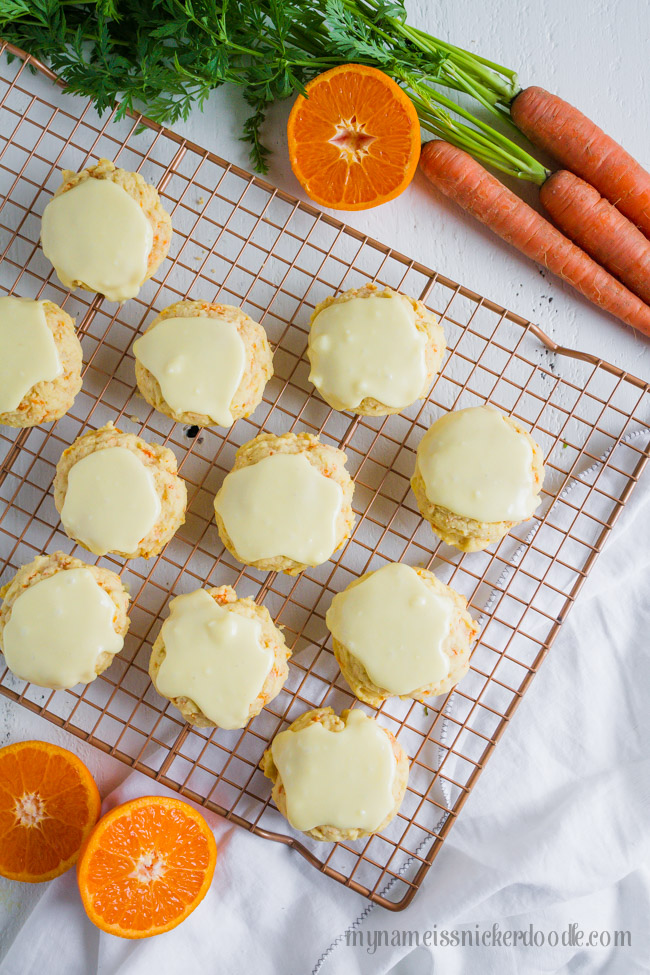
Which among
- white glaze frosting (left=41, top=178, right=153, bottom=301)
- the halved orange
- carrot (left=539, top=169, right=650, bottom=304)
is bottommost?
white glaze frosting (left=41, top=178, right=153, bottom=301)

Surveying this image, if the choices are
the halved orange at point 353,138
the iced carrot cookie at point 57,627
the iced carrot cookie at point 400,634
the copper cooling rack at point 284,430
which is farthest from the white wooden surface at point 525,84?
the iced carrot cookie at point 57,627

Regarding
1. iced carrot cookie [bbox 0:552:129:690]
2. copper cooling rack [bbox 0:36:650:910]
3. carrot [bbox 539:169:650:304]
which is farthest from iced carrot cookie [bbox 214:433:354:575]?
carrot [bbox 539:169:650:304]

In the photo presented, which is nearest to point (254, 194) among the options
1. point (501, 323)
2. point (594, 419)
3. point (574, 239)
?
point (501, 323)

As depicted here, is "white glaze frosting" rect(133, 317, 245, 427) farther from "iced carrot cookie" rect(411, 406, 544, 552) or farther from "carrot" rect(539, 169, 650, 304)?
"carrot" rect(539, 169, 650, 304)

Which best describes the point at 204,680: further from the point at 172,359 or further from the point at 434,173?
the point at 434,173

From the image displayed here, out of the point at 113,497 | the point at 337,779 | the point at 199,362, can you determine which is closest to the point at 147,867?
the point at 337,779

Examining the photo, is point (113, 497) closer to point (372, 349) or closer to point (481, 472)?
point (372, 349)
